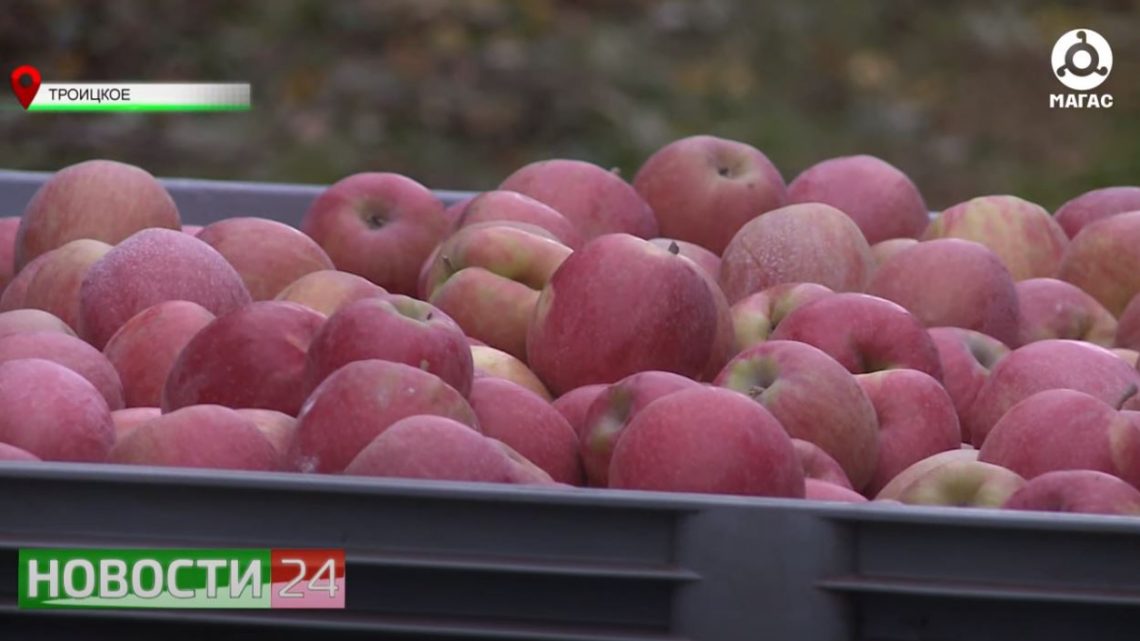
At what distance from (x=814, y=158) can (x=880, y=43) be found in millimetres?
965

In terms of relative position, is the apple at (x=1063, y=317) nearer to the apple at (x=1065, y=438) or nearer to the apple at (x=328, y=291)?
the apple at (x=1065, y=438)

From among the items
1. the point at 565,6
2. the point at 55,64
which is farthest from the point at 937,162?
the point at 55,64

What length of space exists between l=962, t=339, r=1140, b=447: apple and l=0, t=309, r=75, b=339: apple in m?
0.80

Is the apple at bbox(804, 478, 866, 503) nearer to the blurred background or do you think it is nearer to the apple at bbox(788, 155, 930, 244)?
the apple at bbox(788, 155, 930, 244)

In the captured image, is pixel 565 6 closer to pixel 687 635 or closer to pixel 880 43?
pixel 880 43

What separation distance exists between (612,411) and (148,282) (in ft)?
1.66

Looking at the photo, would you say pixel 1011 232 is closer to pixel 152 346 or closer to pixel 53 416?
pixel 152 346

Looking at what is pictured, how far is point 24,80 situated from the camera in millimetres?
4609

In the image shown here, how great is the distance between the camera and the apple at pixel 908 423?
1.46m

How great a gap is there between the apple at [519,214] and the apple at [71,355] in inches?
18.5

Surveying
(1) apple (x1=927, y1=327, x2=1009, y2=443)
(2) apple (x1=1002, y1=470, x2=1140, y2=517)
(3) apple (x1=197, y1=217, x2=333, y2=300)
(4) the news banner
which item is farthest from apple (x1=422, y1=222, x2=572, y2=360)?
(4) the news banner

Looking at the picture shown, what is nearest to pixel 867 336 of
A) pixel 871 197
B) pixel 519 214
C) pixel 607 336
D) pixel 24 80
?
pixel 607 336

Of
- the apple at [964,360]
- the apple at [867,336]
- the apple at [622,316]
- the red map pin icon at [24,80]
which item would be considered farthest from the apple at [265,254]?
the red map pin icon at [24,80]

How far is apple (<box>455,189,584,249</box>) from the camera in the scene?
1.86 metres
